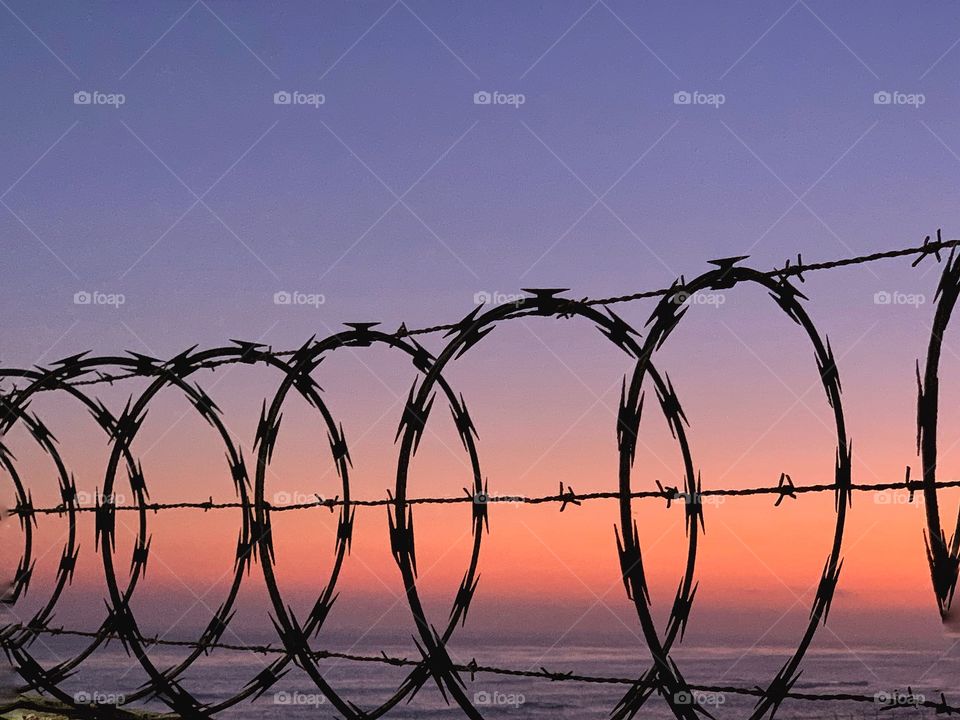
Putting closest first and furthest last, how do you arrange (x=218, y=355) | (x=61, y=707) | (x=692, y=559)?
(x=692, y=559) < (x=218, y=355) < (x=61, y=707)

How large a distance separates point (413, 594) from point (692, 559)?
1729 mm

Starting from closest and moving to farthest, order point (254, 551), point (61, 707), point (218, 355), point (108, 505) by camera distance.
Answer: point (254, 551) → point (218, 355) → point (108, 505) → point (61, 707)

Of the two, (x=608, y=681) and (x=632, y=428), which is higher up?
(x=632, y=428)

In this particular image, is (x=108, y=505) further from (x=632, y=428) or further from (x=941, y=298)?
(x=941, y=298)

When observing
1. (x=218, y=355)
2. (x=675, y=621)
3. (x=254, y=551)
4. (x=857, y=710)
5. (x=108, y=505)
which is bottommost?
(x=857, y=710)

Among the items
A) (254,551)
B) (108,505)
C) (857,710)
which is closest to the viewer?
(857,710)

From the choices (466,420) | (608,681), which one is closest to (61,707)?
(466,420)

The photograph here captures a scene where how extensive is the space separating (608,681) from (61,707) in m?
7.35

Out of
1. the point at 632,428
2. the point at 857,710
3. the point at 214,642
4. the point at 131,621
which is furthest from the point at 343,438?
the point at 857,710

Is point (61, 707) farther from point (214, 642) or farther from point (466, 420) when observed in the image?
point (466, 420)

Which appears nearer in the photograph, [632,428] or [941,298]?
[941,298]

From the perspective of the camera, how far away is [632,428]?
5.80 metres

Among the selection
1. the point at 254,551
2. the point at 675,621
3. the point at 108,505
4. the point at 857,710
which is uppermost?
the point at 108,505

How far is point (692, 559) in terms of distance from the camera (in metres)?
5.85
